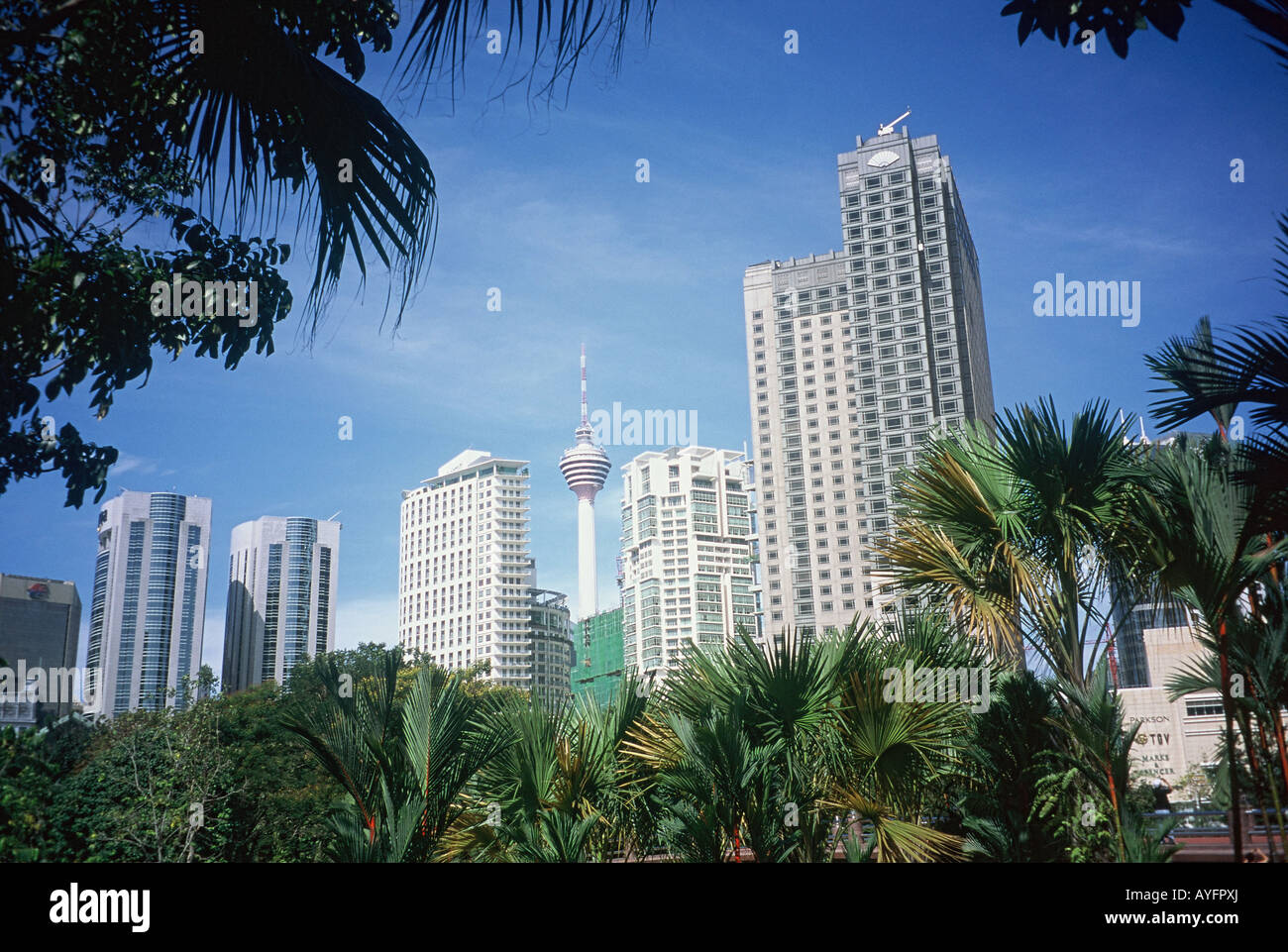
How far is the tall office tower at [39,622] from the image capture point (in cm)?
380

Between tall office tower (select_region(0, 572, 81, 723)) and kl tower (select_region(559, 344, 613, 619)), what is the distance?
1092 inches

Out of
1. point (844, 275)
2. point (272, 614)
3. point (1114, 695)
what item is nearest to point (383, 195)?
point (1114, 695)

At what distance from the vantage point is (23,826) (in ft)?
10.1

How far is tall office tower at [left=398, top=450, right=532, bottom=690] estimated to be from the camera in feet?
22.2

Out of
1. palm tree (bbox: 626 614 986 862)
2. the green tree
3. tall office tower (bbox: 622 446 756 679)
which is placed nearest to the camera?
the green tree

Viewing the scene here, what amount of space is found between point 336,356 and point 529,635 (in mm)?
7426

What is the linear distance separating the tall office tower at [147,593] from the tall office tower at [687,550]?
1684cm

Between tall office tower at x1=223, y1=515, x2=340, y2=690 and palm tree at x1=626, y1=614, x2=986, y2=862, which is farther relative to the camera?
tall office tower at x1=223, y1=515, x2=340, y2=690

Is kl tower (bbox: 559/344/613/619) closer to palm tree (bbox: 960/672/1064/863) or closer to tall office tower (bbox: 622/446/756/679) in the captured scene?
tall office tower (bbox: 622/446/756/679)

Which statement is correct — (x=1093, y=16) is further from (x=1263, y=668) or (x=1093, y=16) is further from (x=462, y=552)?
(x=462, y=552)

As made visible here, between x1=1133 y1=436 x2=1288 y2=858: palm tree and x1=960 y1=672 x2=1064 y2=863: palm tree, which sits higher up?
x1=1133 y1=436 x2=1288 y2=858: palm tree

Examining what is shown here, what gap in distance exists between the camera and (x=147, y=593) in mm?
4711

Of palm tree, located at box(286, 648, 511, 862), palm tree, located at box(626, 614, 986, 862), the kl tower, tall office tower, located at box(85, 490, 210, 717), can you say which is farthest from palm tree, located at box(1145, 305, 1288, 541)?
the kl tower
